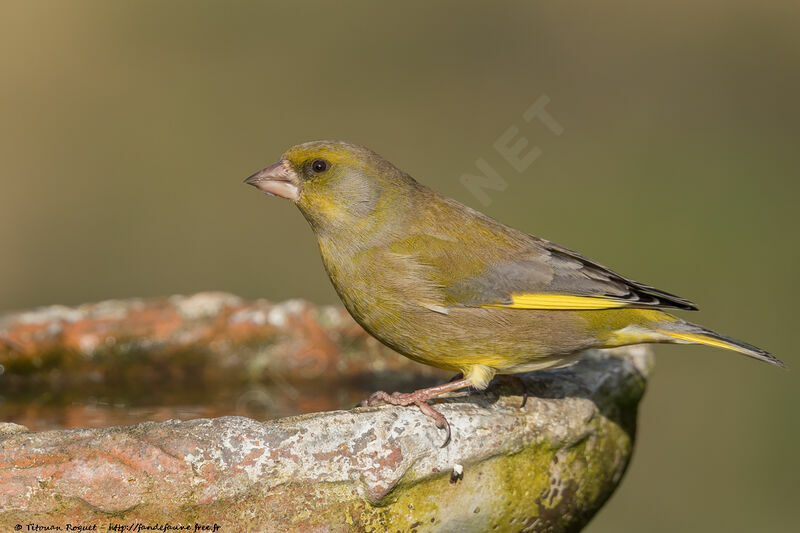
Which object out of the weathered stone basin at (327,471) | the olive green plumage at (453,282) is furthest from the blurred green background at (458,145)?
the weathered stone basin at (327,471)

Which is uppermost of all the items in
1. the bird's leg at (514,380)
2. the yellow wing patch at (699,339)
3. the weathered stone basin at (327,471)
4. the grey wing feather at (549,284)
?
Answer: the grey wing feather at (549,284)

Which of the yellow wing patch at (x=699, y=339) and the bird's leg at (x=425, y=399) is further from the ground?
the yellow wing patch at (x=699, y=339)

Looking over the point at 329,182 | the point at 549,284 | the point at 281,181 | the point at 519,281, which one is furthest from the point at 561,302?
the point at 281,181

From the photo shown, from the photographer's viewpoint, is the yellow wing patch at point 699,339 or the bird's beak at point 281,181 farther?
the bird's beak at point 281,181

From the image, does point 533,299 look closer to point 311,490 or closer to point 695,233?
point 311,490

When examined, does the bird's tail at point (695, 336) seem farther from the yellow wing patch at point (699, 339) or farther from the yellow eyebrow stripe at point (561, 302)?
the yellow eyebrow stripe at point (561, 302)

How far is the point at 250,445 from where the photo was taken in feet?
11.0

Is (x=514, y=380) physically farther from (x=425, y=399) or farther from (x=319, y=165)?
(x=319, y=165)

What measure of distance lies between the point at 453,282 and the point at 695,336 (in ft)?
3.69

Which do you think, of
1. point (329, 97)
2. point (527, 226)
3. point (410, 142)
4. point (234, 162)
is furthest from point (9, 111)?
point (527, 226)

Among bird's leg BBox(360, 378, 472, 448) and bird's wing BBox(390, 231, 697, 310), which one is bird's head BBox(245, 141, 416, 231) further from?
bird's leg BBox(360, 378, 472, 448)

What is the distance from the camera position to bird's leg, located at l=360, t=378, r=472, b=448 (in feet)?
12.2

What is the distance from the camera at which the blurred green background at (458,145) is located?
29.7 feet

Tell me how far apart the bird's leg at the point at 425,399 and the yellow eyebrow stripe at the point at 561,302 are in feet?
1.32
